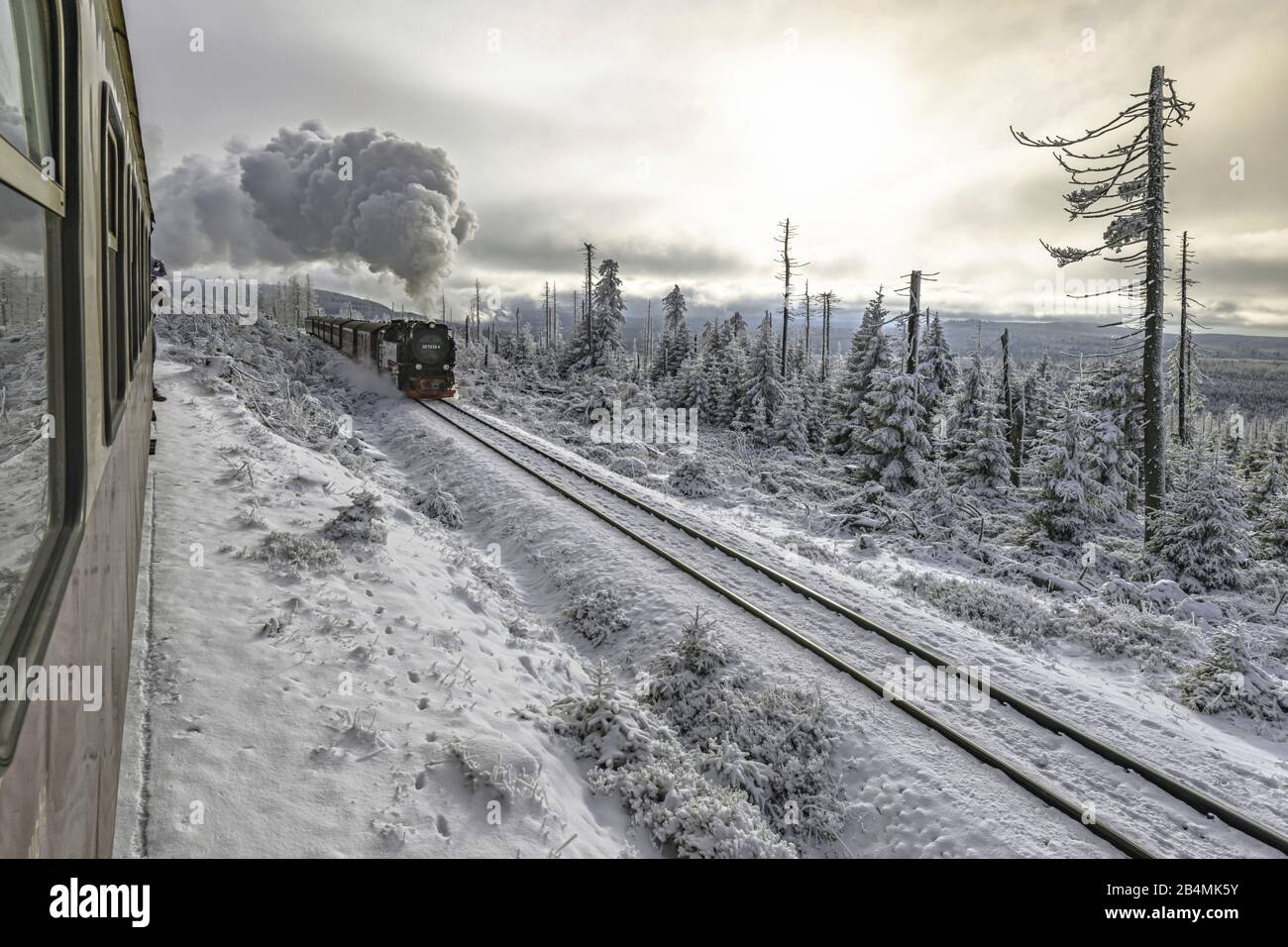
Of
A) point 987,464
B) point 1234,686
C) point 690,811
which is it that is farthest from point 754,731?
point 987,464

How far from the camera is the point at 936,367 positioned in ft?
121

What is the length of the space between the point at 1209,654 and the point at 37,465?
41.0ft

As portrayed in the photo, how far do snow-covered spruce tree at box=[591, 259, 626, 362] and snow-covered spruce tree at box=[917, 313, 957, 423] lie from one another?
2574 cm

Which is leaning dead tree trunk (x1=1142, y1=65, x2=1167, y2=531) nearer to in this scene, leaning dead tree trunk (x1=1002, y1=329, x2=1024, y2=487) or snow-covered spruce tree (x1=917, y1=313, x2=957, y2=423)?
snow-covered spruce tree (x1=917, y1=313, x2=957, y2=423)

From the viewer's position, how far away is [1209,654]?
9.16m

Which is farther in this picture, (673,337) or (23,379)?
(673,337)

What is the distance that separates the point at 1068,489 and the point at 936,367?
61.8 feet

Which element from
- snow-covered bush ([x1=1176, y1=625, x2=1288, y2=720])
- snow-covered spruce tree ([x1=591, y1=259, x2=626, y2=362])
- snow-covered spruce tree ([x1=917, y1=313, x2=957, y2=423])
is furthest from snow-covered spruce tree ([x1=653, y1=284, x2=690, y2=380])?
snow-covered bush ([x1=1176, y1=625, x2=1288, y2=720])

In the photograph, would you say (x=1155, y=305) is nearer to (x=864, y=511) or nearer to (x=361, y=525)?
(x=864, y=511)

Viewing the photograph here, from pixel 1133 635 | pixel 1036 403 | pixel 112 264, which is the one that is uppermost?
pixel 1036 403

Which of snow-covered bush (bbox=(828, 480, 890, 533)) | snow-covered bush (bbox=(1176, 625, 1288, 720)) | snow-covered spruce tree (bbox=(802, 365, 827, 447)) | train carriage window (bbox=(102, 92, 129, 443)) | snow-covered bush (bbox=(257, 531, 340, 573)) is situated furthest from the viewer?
snow-covered spruce tree (bbox=(802, 365, 827, 447))

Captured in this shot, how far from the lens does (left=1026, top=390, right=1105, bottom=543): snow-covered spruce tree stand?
64.5ft
